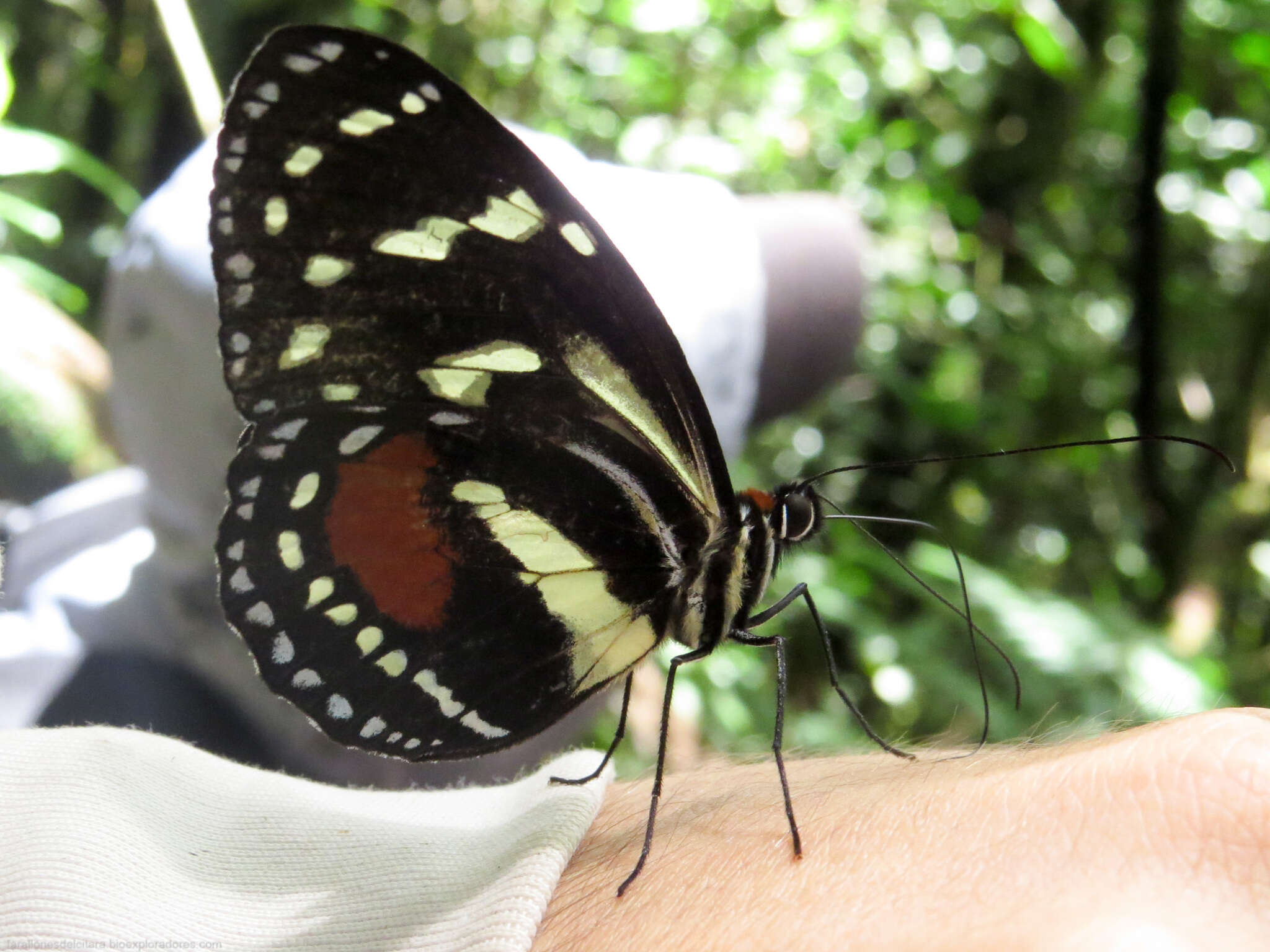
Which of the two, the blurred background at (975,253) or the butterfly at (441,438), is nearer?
the butterfly at (441,438)

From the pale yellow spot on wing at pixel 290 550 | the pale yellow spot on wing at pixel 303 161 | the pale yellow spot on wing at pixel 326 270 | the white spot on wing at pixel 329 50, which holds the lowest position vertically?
the pale yellow spot on wing at pixel 290 550

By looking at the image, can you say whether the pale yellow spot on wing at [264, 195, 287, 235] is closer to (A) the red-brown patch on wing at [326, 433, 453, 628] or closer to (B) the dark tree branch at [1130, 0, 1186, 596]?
(A) the red-brown patch on wing at [326, 433, 453, 628]

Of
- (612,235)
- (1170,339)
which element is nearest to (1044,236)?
(1170,339)

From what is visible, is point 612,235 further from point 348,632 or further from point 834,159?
point 834,159

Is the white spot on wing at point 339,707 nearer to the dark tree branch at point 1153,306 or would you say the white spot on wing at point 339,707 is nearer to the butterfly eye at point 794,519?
the butterfly eye at point 794,519

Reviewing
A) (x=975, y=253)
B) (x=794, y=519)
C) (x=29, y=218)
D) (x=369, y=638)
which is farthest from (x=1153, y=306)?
(x=29, y=218)

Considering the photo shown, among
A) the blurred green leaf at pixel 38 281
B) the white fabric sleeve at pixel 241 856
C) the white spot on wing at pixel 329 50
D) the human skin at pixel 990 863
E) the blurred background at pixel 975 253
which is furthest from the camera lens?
the blurred background at pixel 975 253

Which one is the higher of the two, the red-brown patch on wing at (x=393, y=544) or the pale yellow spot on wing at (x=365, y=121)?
the pale yellow spot on wing at (x=365, y=121)

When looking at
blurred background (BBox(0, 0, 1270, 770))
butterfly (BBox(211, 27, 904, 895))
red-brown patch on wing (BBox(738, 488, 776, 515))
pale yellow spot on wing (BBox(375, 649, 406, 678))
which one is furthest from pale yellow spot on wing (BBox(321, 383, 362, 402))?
blurred background (BBox(0, 0, 1270, 770))

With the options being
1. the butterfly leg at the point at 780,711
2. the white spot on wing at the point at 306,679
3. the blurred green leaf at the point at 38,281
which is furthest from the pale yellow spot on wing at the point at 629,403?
the blurred green leaf at the point at 38,281
